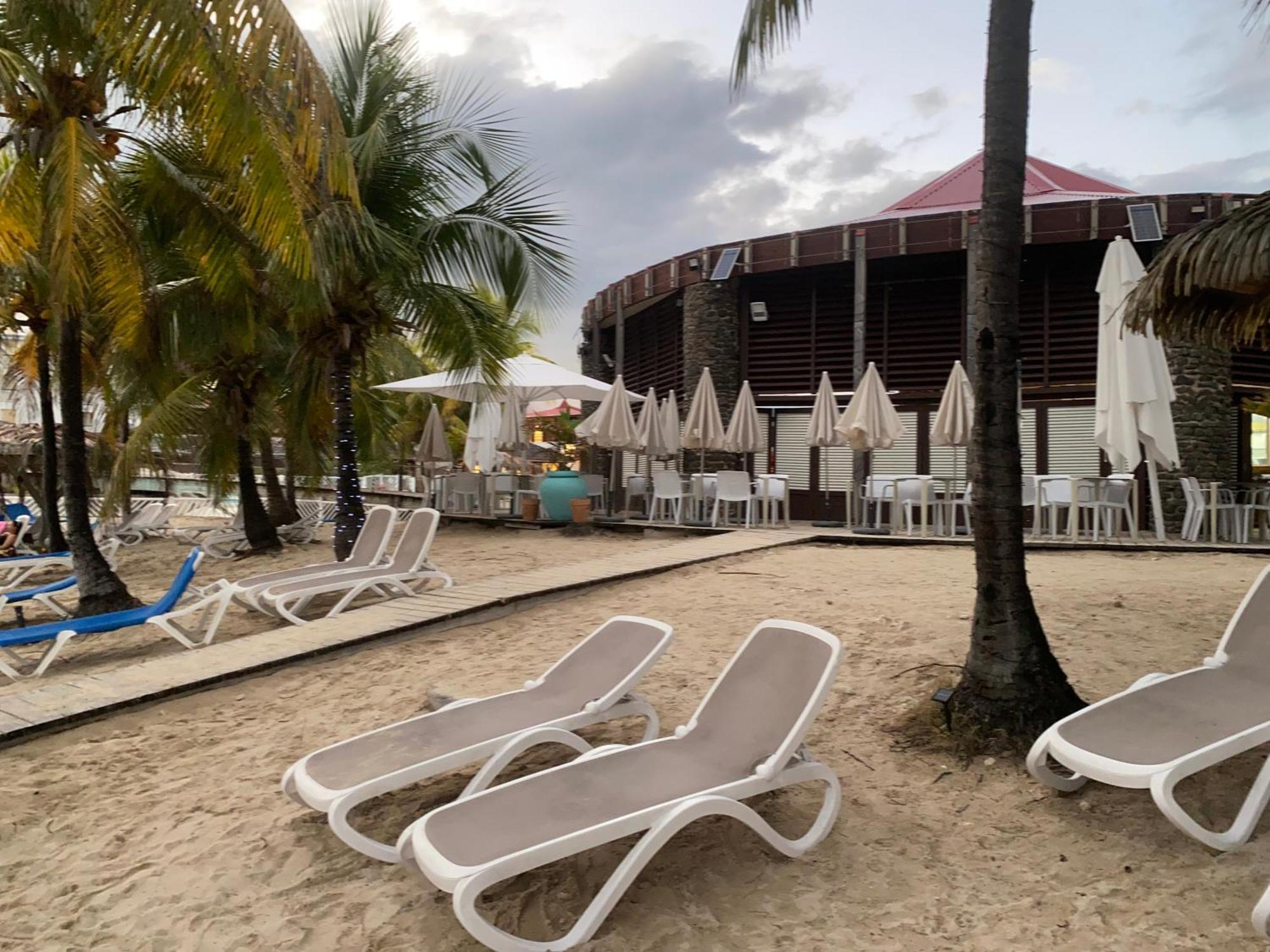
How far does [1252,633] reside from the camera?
3.50 m

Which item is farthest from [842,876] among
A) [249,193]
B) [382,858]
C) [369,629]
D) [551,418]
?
[551,418]

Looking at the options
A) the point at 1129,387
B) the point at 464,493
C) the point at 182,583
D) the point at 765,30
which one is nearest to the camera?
the point at 765,30

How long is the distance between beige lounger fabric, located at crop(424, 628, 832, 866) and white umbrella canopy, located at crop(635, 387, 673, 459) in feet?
33.1

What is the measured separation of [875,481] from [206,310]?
9718 mm

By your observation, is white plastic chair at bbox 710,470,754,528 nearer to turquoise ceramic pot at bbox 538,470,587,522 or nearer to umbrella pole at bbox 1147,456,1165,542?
turquoise ceramic pot at bbox 538,470,587,522

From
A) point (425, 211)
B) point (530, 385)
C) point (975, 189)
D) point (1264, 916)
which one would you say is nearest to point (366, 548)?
point (425, 211)

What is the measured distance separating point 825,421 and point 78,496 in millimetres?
9056

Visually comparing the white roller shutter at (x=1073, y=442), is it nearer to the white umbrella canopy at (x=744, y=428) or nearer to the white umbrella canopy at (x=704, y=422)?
the white umbrella canopy at (x=744, y=428)

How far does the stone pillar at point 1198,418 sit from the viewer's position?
12781 mm

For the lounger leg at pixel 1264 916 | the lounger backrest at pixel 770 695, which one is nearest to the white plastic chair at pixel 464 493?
the lounger backrest at pixel 770 695

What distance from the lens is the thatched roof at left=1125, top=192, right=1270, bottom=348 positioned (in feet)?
13.7

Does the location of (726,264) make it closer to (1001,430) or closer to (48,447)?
(48,447)

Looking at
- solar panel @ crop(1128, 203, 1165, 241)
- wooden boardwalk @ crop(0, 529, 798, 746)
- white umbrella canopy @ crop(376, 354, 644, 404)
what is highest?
solar panel @ crop(1128, 203, 1165, 241)

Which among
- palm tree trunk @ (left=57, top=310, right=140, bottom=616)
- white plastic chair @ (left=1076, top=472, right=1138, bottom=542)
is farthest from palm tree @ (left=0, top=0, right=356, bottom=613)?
white plastic chair @ (left=1076, top=472, right=1138, bottom=542)
